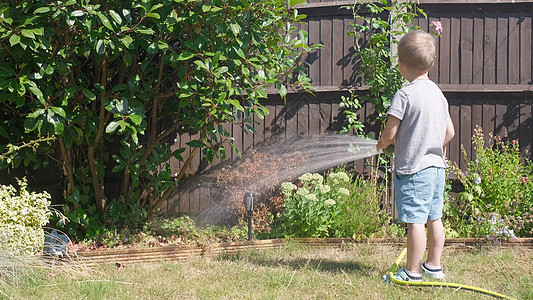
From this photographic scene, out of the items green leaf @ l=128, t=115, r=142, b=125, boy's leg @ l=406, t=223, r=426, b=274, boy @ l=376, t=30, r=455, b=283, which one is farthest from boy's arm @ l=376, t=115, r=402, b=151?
green leaf @ l=128, t=115, r=142, b=125

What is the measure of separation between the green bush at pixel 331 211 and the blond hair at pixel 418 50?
1421 millimetres

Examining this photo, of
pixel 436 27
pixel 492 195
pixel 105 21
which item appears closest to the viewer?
pixel 105 21

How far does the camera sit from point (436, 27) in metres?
4.79

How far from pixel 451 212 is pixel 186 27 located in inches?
107

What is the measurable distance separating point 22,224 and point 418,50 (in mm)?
2599

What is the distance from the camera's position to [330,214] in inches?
168

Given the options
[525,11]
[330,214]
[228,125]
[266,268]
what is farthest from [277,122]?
[525,11]

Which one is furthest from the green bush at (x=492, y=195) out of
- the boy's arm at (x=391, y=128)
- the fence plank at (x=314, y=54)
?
the boy's arm at (x=391, y=128)

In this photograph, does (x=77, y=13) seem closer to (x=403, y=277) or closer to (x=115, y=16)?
(x=115, y=16)

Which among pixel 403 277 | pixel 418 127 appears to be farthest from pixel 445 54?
pixel 403 277

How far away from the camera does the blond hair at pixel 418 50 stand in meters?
2.88

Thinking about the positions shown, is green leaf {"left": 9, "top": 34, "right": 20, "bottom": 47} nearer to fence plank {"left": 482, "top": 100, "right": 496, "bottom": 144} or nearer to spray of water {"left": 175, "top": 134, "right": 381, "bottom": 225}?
spray of water {"left": 175, "top": 134, "right": 381, "bottom": 225}

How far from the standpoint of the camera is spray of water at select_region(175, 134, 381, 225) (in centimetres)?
489

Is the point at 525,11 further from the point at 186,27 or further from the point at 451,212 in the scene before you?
the point at 186,27
